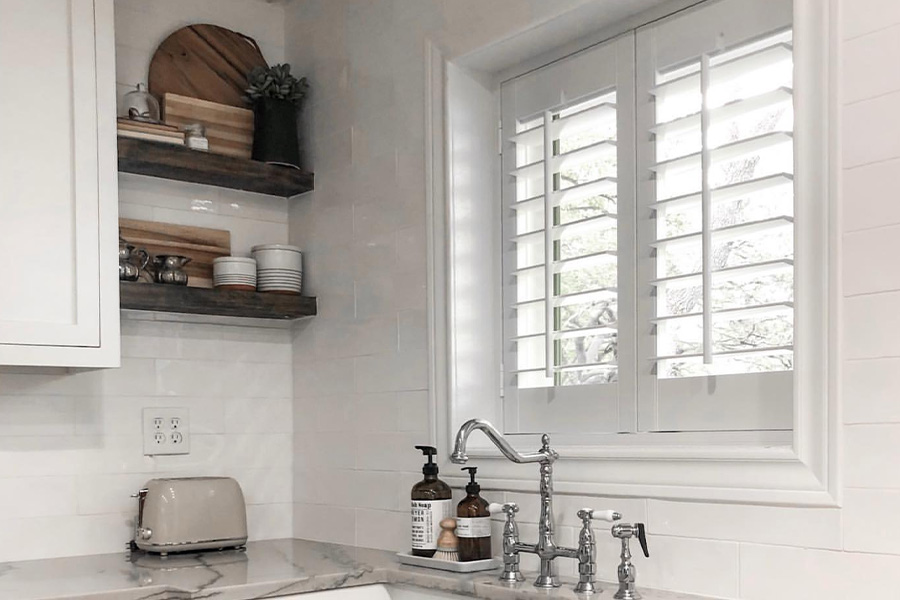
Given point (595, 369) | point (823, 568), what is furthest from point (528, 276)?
point (823, 568)

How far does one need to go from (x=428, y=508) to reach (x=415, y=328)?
51 centimetres

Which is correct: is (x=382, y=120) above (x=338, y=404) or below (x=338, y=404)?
above

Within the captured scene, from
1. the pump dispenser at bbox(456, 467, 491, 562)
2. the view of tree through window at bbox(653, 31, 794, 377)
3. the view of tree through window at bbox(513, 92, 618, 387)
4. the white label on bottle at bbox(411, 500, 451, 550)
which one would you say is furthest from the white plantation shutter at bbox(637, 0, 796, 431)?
the white label on bottle at bbox(411, 500, 451, 550)

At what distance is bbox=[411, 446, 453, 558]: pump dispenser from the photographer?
234 cm

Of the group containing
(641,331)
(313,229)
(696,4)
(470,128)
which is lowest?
(641,331)

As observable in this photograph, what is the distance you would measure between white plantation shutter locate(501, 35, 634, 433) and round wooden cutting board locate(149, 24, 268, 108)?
3.03 ft

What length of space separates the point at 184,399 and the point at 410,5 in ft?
4.20

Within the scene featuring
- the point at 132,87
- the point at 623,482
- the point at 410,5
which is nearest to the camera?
the point at 623,482

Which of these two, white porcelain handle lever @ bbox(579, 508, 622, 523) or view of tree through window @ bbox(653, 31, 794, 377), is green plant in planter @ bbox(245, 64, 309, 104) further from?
white porcelain handle lever @ bbox(579, 508, 622, 523)

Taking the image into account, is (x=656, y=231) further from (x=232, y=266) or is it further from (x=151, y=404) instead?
(x=151, y=404)

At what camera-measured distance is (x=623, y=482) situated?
207cm

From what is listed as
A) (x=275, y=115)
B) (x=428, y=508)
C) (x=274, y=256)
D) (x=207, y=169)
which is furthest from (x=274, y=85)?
(x=428, y=508)

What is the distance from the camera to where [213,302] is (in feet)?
9.16

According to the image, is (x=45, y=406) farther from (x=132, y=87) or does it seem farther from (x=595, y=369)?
(x=595, y=369)
